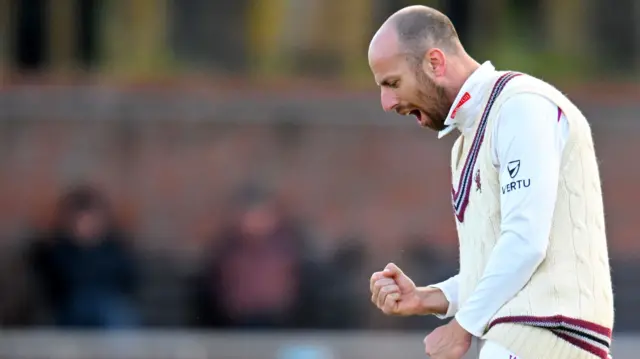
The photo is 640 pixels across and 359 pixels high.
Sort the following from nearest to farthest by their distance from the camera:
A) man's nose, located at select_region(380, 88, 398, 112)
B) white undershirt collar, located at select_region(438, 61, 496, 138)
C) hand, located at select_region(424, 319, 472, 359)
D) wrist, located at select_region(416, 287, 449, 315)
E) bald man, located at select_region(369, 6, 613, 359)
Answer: bald man, located at select_region(369, 6, 613, 359)
hand, located at select_region(424, 319, 472, 359)
white undershirt collar, located at select_region(438, 61, 496, 138)
man's nose, located at select_region(380, 88, 398, 112)
wrist, located at select_region(416, 287, 449, 315)

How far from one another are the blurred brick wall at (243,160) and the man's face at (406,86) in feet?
32.7

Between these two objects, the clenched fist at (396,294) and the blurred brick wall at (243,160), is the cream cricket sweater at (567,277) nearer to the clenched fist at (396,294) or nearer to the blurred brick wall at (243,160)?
the clenched fist at (396,294)

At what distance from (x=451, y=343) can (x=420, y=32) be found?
1.00 m

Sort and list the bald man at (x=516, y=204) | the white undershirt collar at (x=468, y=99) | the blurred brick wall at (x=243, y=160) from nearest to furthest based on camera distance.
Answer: the bald man at (x=516, y=204) < the white undershirt collar at (x=468, y=99) < the blurred brick wall at (x=243, y=160)

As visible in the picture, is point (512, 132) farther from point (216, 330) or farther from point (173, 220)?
point (173, 220)

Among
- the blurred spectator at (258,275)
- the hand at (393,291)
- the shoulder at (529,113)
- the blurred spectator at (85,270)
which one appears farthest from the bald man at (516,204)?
the blurred spectator at (85,270)

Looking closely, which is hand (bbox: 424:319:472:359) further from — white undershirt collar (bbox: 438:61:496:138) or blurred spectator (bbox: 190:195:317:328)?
blurred spectator (bbox: 190:195:317:328)

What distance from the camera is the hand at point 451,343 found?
4375 millimetres

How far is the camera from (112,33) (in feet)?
52.0

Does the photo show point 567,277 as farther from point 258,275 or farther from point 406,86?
point 258,275

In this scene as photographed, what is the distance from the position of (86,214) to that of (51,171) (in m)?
2.16

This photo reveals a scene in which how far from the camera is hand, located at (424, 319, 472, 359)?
14.4ft

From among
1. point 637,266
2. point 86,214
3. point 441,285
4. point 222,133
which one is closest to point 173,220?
point 222,133

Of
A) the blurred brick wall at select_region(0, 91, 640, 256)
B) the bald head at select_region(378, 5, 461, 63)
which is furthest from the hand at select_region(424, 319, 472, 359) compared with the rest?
the blurred brick wall at select_region(0, 91, 640, 256)
